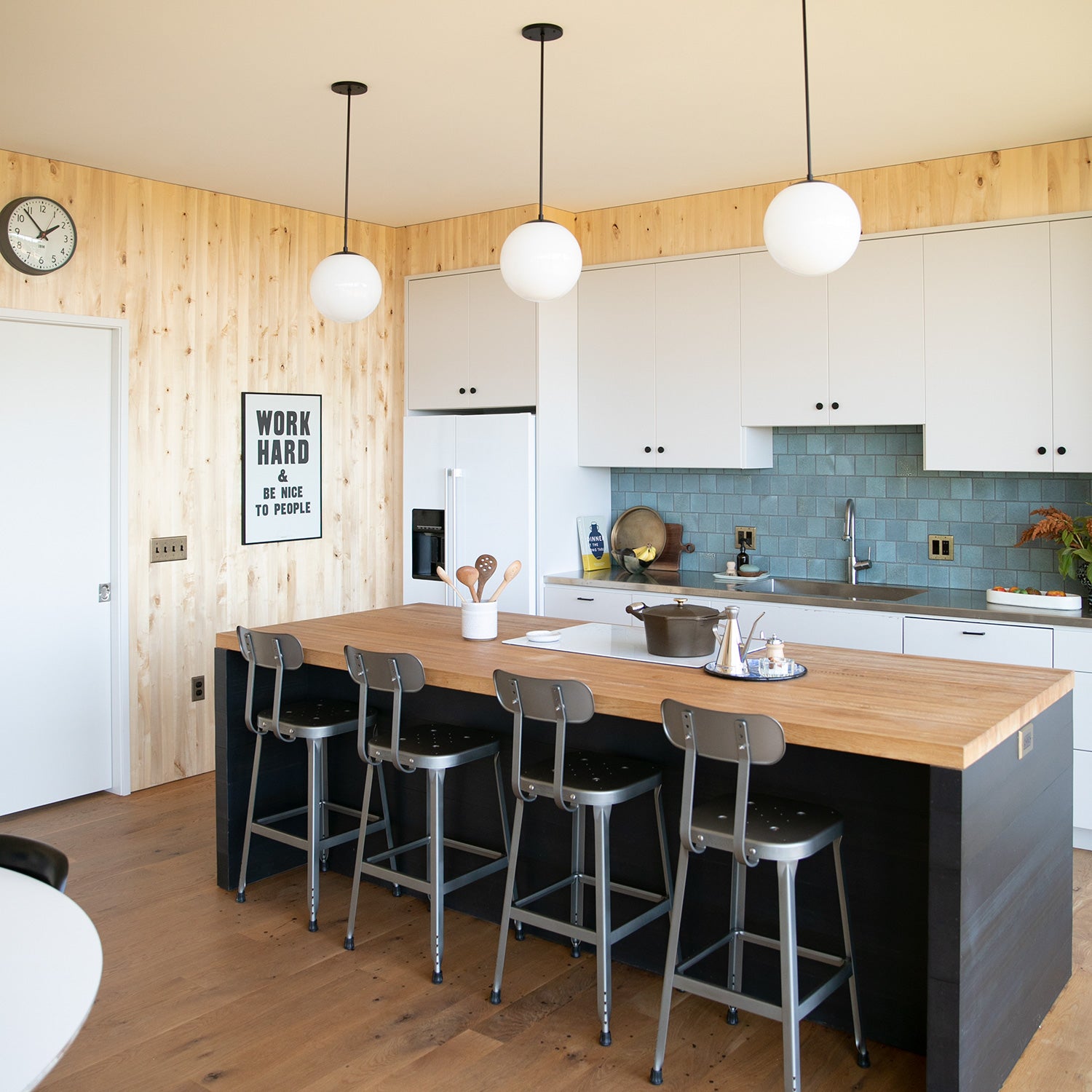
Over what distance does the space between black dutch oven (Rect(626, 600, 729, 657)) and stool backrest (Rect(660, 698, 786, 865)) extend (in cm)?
69

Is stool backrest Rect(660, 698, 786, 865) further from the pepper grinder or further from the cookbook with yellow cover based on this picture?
the cookbook with yellow cover

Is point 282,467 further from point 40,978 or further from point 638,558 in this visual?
point 40,978

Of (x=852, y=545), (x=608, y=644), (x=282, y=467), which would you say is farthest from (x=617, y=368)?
(x=608, y=644)

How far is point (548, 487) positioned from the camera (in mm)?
5496

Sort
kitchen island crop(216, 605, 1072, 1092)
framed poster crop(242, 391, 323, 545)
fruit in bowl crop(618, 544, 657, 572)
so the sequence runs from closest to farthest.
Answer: kitchen island crop(216, 605, 1072, 1092), framed poster crop(242, 391, 323, 545), fruit in bowl crop(618, 544, 657, 572)

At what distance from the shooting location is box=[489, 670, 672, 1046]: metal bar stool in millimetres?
2773

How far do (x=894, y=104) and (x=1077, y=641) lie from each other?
2.14 meters

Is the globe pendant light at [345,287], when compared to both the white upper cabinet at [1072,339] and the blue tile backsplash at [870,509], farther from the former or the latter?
the white upper cabinet at [1072,339]

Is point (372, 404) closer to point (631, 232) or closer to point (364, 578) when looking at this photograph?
point (364, 578)

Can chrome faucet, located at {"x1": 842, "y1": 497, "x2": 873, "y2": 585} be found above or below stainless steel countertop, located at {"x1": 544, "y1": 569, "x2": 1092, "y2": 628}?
above

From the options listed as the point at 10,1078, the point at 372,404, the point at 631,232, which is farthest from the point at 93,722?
the point at 10,1078

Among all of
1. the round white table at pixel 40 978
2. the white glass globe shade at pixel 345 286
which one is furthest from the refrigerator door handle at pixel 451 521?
the round white table at pixel 40 978

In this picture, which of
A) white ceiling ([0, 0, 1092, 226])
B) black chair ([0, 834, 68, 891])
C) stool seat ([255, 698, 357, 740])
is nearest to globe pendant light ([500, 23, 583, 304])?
white ceiling ([0, 0, 1092, 226])

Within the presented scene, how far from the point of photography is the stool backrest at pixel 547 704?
2.74 meters
